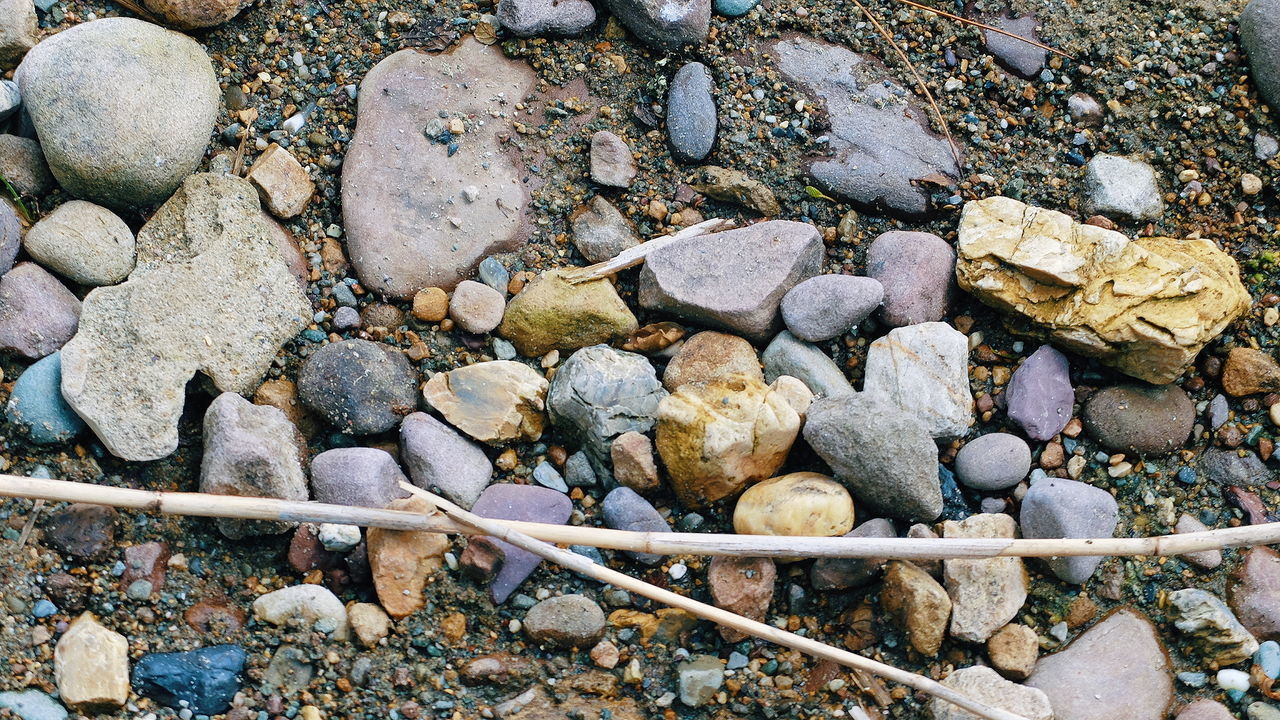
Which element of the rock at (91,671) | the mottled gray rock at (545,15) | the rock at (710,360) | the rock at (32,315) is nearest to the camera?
the rock at (91,671)

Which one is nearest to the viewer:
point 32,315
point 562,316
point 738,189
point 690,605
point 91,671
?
point 91,671

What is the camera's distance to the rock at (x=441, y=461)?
2.70m

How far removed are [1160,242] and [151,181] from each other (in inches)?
115

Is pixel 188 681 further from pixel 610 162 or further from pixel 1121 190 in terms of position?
pixel 1121 190

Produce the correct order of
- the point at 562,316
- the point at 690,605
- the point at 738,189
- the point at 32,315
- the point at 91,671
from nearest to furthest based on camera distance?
the point at 91,671 → the point at 690,605 → the point at 32,315 → the point at 562,316 → the point at 738,189

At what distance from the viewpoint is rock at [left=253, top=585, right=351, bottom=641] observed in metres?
2.53

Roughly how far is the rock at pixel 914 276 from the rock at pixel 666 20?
2.92 ft

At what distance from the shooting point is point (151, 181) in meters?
2.74

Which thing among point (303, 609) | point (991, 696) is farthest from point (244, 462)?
point (991, 696)

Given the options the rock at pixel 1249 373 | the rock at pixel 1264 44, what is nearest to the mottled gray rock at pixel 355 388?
the rock at pixel 1249 373

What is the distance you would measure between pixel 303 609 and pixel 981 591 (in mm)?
1792

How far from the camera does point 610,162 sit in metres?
3.01

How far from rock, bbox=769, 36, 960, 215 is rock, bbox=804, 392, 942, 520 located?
0.70 meters

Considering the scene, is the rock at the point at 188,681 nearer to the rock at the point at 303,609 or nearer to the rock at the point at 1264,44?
the rock at the point at 303,609
